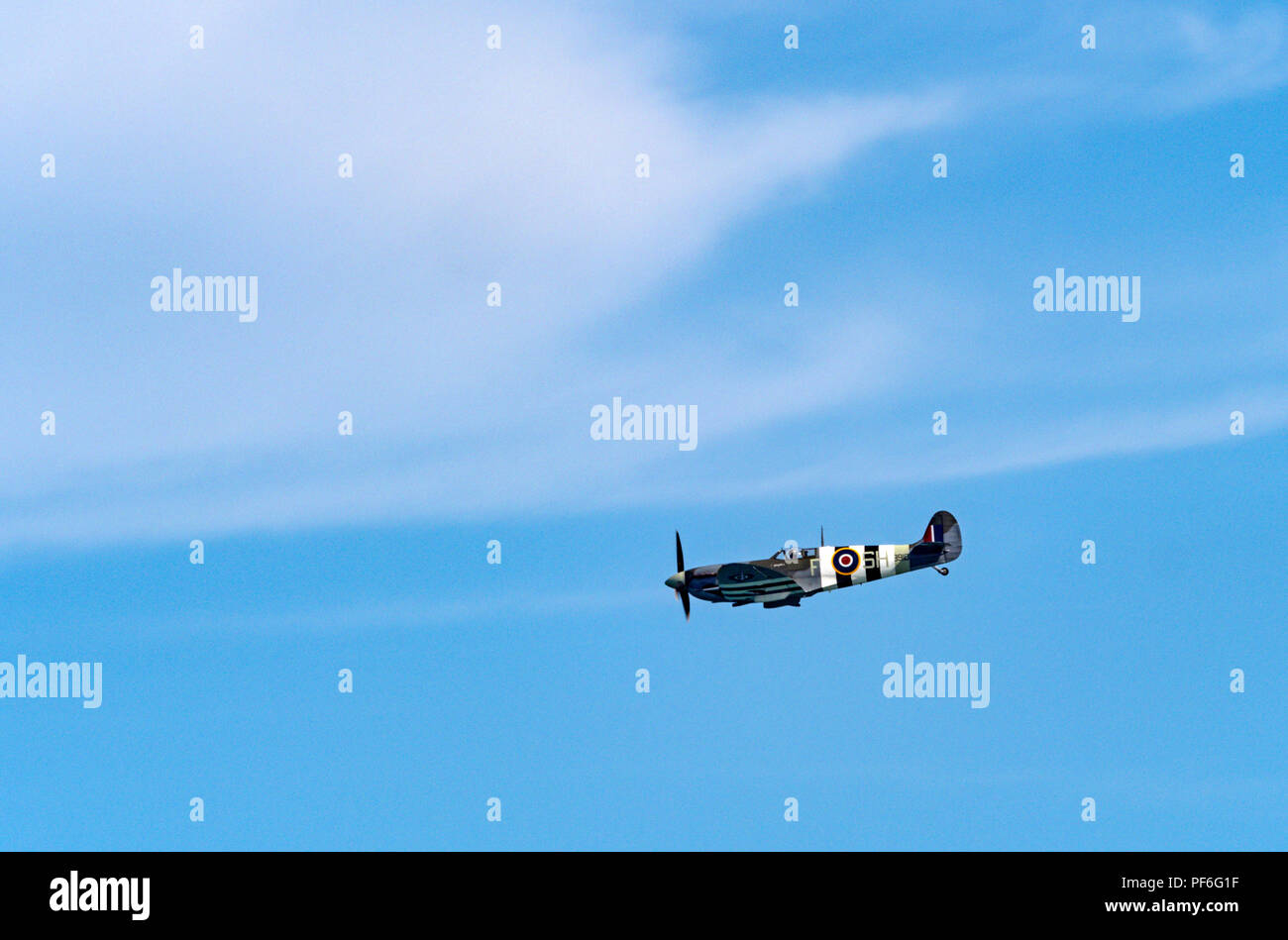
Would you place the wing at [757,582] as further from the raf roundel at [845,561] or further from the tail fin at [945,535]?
the tail fin at [945,535]

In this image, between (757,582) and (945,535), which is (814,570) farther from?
(945,535)

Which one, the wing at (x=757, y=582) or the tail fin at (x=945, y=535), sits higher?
the tail fin at (x=945, y=535)

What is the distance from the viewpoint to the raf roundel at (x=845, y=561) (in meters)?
162

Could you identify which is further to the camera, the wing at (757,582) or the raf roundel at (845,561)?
the raf roundel at (845,561)

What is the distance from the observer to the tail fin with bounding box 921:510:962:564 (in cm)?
16462

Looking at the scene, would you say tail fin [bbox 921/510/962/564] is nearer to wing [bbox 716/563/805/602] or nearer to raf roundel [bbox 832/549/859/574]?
raf roundel [bbox 832/549/859/574]

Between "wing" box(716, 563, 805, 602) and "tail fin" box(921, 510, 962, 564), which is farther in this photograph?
"tail fin" box(921, 510, 962, 564)

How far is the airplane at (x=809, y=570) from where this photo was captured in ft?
525
